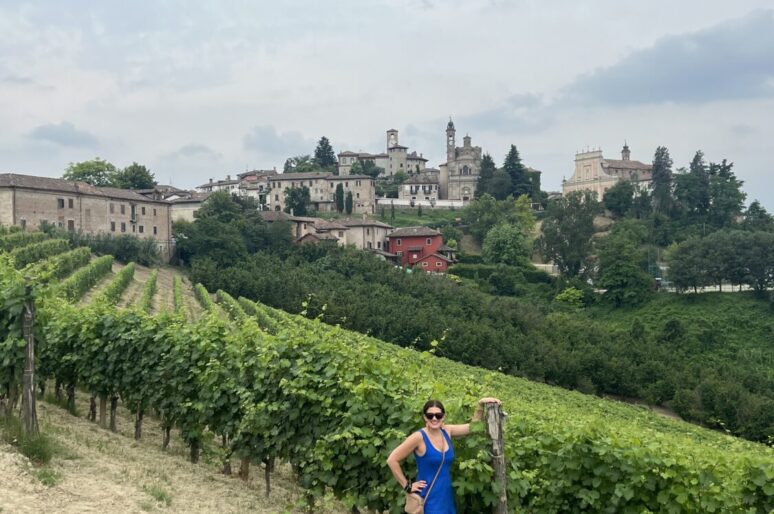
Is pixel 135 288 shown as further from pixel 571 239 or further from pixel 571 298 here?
pixel 571 239

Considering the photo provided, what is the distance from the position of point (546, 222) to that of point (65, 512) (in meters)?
76.9

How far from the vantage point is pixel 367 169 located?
416ft

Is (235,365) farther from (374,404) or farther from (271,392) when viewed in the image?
(374,404)

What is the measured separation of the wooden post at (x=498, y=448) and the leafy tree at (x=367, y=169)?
373 ft

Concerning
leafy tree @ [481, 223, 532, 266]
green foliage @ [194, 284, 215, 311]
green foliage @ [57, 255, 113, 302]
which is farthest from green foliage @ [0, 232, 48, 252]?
leafy tree @ [481, 223, 532, 266]

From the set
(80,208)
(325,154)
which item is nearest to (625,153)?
(325,154)

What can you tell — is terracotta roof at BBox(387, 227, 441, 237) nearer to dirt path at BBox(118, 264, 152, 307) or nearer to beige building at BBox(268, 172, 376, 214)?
beige building at BBox(268, 172, 376, 214)

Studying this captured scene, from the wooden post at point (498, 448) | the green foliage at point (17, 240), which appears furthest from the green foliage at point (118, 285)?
the wooden post at point (498, 448)

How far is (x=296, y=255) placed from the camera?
68875 millimetres

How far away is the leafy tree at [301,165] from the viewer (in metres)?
120

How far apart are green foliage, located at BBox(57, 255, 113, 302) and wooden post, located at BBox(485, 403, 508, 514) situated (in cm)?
2181

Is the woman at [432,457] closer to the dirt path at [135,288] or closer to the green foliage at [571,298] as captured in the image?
the dirt path at [135,288]

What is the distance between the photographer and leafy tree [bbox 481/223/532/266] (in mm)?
80125

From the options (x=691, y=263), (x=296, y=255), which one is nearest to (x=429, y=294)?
(x=296, y=255)
